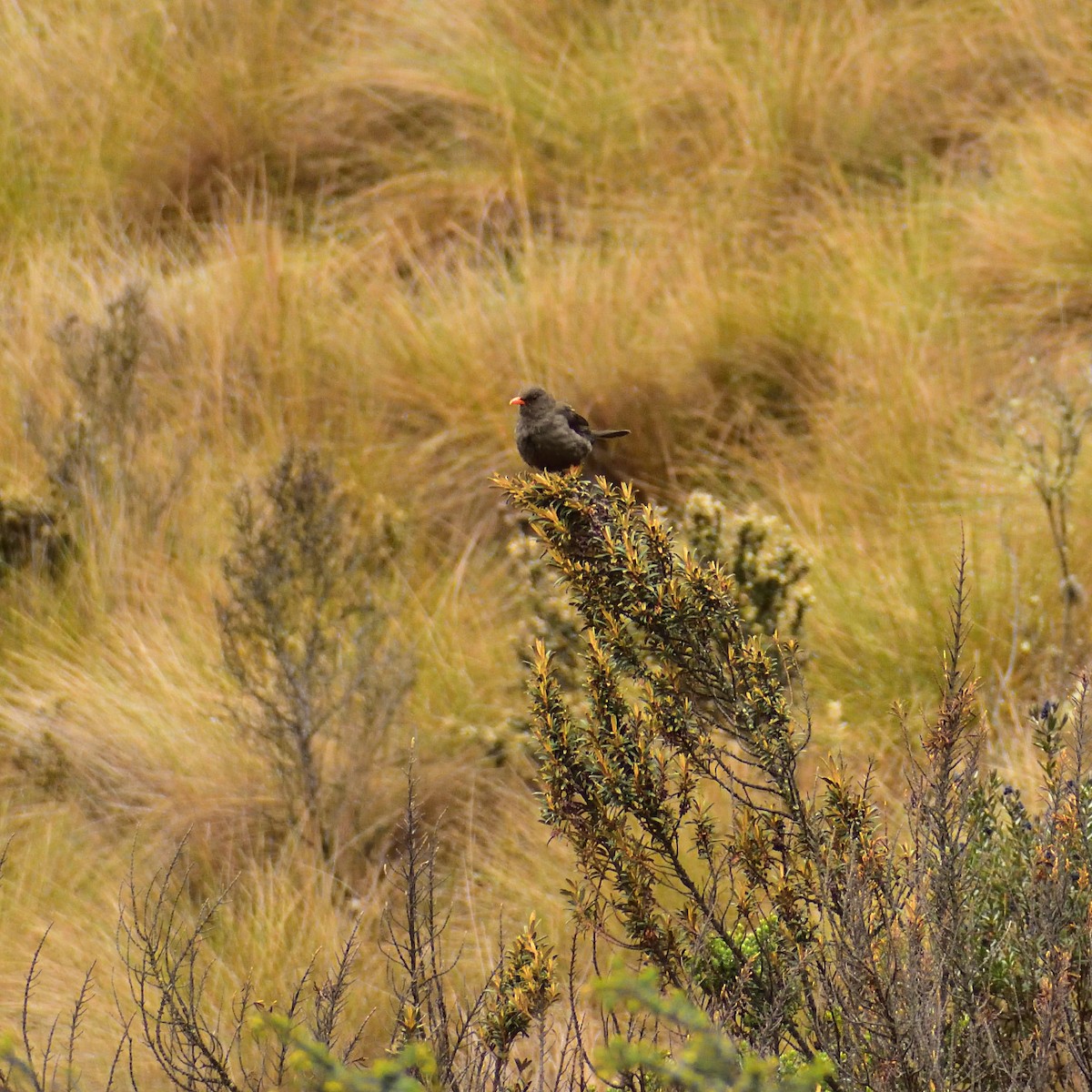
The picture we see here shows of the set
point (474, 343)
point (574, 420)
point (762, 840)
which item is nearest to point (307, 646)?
point (574, 420)

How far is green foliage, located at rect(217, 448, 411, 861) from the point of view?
4.89 metres

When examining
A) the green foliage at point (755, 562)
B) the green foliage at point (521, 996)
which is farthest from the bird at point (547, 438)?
the green foliage at point (521, 996)

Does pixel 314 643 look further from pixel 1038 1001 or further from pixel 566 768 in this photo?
pixel 1038 1001

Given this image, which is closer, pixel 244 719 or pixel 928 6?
pixel 244 719

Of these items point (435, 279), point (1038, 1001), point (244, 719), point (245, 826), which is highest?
point (435, 279)

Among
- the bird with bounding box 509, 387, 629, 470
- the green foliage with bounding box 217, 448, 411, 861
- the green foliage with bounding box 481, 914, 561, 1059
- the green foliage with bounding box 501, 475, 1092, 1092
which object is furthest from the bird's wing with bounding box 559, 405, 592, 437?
the green foliage with bounding box 481, 914, 561, 1059

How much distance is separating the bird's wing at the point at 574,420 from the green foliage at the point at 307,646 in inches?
44.8

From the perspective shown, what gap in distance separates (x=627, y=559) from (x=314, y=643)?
2430 millimetres

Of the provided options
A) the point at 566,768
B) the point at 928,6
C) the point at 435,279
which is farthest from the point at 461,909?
the point at 928,6

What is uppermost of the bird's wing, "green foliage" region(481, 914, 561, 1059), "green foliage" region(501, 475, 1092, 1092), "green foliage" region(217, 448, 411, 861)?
the bird's wing

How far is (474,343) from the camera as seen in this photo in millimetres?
6508

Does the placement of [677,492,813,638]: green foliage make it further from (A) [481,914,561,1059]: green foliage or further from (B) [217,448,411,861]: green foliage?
(A) [481,914,561,1059]: green foliage

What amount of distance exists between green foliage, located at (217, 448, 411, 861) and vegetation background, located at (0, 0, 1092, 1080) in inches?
5.4

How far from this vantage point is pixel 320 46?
340 inches
